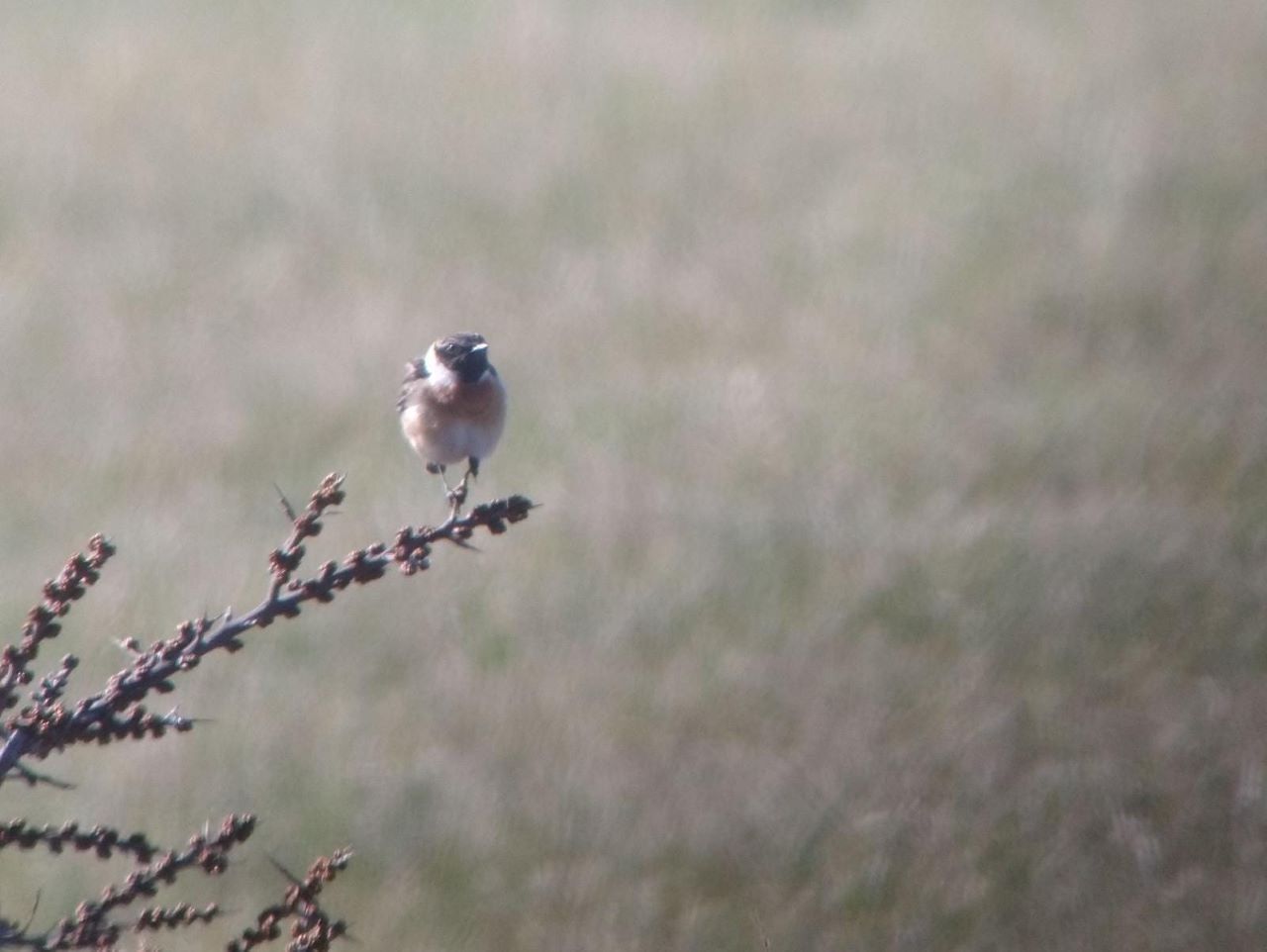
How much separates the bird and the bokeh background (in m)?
1.85

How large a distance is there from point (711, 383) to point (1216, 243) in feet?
11.1

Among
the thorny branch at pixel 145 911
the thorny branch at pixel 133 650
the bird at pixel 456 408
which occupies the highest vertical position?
the bird at pixel 456 408

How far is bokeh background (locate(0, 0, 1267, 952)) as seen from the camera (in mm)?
6578

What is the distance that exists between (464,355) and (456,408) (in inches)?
7.7

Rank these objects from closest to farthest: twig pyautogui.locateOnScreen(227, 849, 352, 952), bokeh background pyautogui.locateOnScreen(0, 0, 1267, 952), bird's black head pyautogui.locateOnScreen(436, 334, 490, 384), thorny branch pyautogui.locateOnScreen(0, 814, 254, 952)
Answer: thorny branch pyautogui.locateOnScreen(0, 814, 254, 952) < twig pyautogui.locateOnScreen(227, 849, 352, 952) < bird's black head pyautogui.locateOnScreen(436, 334, 490, 384) < bokeh background pyautogui.locateOnScreen(0, 0, 1267, 952)

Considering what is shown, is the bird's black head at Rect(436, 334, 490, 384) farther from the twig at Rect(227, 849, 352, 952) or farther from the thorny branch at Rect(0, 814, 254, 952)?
the thorny branch at Rect(0, 814, 254, 952)

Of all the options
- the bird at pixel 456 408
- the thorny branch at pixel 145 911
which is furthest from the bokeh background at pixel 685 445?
the bird at pixel 456 408

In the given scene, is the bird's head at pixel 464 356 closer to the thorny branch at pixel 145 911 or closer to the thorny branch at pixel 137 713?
the thorny branch at pixel 137 713

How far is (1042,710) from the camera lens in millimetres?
7348

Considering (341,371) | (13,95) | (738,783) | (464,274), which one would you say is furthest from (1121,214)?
(13,95)

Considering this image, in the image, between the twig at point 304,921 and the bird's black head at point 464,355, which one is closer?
the twig at point 304,921

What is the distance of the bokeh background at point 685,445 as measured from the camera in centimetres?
658

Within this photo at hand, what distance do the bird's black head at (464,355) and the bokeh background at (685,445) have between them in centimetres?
197

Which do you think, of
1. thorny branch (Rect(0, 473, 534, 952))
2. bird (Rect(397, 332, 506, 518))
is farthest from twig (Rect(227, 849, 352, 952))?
bird (Rect(397, 332, 506, 518))
